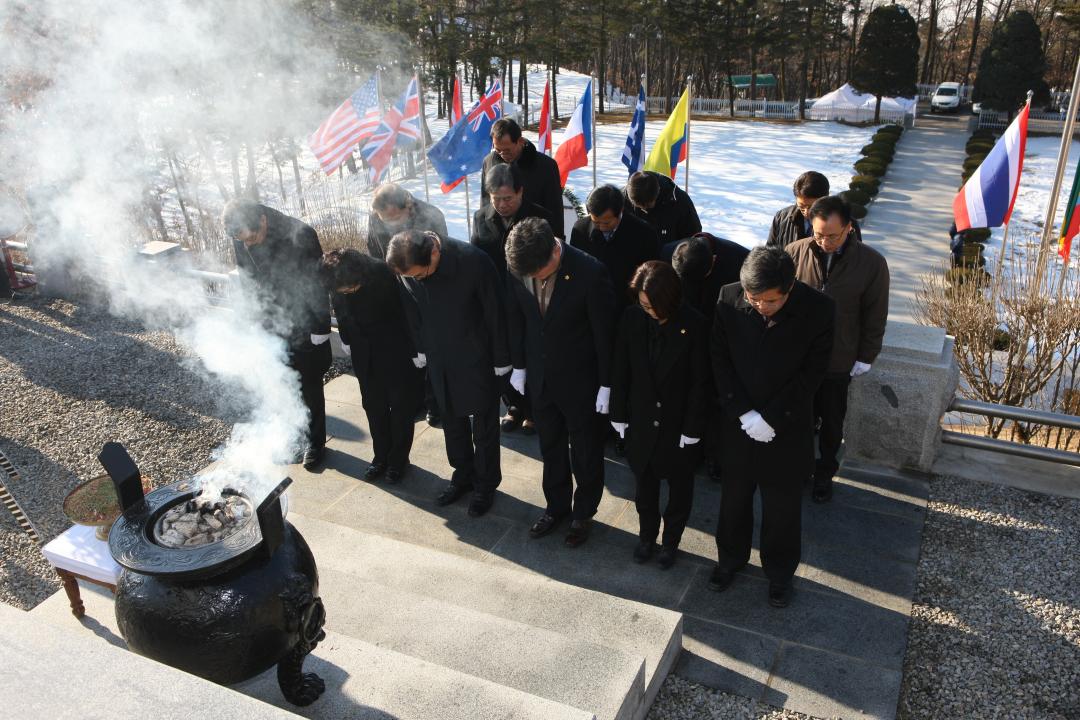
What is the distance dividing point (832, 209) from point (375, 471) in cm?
330

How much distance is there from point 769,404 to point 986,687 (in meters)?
1.50

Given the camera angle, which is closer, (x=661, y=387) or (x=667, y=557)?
(x=661, y=387)

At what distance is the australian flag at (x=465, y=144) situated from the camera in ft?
32.3

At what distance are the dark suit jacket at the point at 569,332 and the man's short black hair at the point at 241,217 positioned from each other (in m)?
1.80

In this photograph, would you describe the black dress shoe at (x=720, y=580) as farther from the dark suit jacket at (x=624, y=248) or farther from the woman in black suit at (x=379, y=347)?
the woman in black suit at (x=379, y=347)

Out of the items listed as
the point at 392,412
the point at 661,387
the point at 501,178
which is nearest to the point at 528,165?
the point at 501,178

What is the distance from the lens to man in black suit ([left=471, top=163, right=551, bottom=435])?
5.20m

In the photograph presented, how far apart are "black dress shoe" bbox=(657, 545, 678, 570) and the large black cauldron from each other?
197cm

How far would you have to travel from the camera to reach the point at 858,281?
4453mm

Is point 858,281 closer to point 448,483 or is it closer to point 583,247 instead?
point 583,247

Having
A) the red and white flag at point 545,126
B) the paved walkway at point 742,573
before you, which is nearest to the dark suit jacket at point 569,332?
the paved walkway at point 742,573

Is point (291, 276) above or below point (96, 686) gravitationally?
above

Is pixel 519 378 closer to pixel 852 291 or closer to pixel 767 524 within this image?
pixel 767 524

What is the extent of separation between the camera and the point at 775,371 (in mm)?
3699
